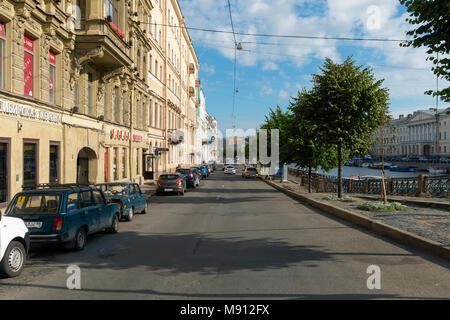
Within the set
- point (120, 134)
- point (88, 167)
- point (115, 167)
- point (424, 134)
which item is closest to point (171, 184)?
point (115, 167)

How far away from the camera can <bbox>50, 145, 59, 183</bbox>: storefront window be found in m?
17.5

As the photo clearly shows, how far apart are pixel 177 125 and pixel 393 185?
1366 inches

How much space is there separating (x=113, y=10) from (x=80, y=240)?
18.6 metres

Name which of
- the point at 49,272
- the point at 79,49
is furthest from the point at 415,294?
the point at 79,49

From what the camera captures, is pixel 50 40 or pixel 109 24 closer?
pixel 50 40

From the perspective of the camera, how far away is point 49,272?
23.4ft

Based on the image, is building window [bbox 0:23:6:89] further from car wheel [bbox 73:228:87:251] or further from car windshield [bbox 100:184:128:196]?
car wheel [bbox 73:228:87:251]

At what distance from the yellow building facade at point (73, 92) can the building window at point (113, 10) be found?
108 mm

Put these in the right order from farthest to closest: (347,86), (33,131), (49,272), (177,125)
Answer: (177,125) → (347,86) → (33,131) → (49,272)

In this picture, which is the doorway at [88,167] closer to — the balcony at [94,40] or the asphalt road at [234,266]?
the balcony at [94,40]

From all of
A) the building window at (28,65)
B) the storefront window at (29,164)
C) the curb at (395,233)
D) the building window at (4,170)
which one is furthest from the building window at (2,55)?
the curb at (395,233)

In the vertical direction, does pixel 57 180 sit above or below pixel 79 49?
below

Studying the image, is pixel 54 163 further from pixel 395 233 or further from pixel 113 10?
pixel 395 233
